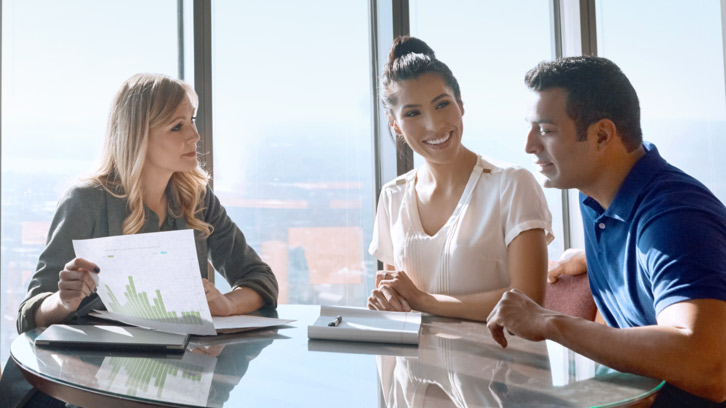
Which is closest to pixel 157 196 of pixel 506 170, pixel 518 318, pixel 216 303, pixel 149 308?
pixel 216 303

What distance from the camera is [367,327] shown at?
4.72 feet

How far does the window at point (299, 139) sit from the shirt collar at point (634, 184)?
193 cm

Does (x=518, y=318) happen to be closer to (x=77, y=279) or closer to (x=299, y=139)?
(x=77, y=279)

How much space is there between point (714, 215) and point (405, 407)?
0.71 m

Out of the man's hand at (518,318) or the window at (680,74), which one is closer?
the man's hand at (518,318)

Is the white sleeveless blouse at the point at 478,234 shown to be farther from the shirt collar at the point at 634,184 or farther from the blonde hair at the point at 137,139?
the blonde hair at the point at 137,139

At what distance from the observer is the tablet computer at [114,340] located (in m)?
1.30

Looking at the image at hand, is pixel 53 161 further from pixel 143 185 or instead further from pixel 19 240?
pixel 143 185

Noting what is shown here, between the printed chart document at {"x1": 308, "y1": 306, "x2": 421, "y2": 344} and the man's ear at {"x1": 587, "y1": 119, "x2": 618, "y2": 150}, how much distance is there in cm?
60

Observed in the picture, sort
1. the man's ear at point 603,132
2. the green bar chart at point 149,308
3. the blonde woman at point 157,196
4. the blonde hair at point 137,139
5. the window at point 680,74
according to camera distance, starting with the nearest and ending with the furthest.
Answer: the green bar chart at point 149,308 < the man's ear at point 603,132 < the blonde woman at point 157,196 < the blonde hair at point 137,139 < the window at point 680,74

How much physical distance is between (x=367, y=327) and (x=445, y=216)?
2.50 feet

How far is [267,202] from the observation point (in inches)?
124

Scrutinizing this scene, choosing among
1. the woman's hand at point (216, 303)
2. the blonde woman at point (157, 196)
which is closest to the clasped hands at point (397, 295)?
the blonde woman at point (157, 196)

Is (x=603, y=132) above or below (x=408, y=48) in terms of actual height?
below
